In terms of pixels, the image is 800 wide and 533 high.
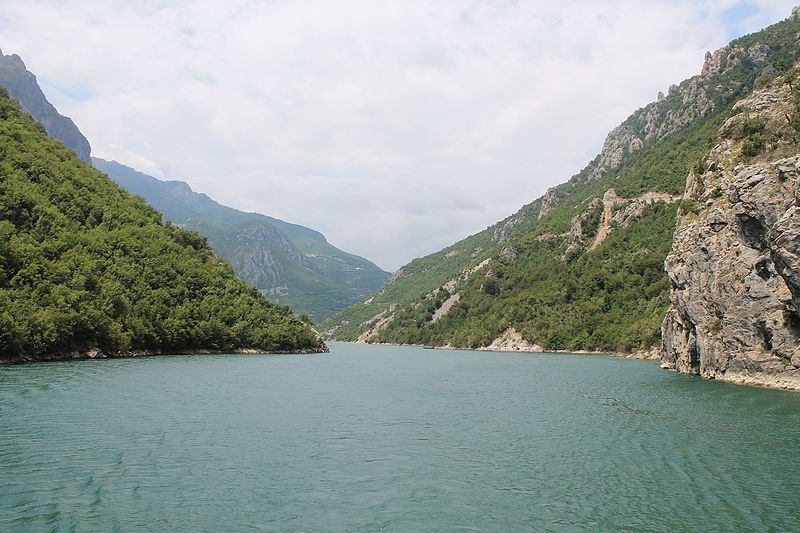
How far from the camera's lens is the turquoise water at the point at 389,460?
17.8m

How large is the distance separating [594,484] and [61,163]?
359ft

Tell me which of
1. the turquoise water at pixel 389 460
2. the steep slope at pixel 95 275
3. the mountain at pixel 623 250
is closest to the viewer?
the turquoise water at pixel 389 460

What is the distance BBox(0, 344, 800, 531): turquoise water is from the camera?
17828 millimetres

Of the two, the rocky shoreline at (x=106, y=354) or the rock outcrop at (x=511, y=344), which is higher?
the rock outcrop at (x=511, y=344)

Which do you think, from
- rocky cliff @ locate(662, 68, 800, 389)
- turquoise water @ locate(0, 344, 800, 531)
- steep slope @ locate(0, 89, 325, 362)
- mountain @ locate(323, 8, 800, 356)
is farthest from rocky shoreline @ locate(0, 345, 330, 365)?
mountain @ locate(323, 8, 800, 356)

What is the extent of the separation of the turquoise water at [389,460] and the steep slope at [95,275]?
24791 millimetres

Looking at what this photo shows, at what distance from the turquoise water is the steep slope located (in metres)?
24.8

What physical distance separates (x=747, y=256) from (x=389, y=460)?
146ft

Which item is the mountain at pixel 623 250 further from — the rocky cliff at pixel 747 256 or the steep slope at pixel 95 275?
the steep slope at pixel 95 275

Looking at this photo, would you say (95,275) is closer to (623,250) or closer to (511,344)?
(511,344)

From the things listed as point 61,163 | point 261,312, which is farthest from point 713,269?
point 61,163

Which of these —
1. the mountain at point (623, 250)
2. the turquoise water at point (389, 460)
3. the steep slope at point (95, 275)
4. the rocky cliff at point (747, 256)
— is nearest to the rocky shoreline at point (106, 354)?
the steep slope at point (95, 275)

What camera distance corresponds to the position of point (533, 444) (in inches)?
1129

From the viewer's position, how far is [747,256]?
52469 mm
